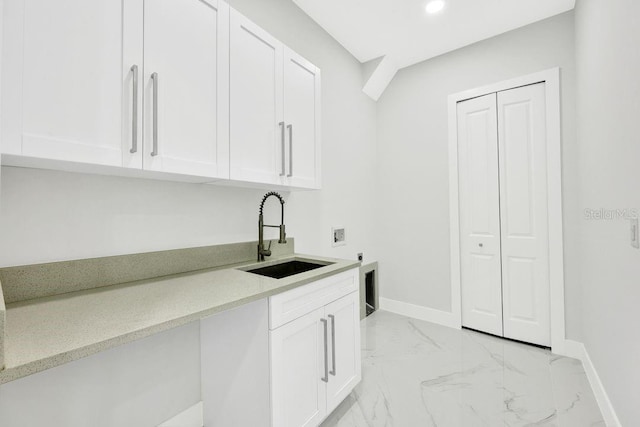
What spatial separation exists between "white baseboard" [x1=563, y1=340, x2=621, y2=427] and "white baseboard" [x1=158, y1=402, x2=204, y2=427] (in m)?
2.11

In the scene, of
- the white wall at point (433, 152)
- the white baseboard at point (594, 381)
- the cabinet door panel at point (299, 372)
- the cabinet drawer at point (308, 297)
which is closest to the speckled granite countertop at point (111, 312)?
the cabinet drawer at point (308, 297)

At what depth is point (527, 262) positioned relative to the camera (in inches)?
97.6

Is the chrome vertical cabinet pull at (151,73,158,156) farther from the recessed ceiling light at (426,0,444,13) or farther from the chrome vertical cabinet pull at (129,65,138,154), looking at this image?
the recessed ceiling light at (426,0,444,13)

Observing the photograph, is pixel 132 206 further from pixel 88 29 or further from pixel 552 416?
pixel 552 416

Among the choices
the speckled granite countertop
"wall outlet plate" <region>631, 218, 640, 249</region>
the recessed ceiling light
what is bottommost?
the speckled granite countertop

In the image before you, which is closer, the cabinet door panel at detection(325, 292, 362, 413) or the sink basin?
the cabinet door panel at detection(325, 292, 362, 413)

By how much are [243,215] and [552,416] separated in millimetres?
2167

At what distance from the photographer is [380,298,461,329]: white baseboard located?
2.86 meters

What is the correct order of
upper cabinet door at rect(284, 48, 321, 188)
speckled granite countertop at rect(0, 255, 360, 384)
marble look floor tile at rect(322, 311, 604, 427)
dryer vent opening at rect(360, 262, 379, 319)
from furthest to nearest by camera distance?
1. dryer vent opening at rect(360, 262, 379, 319)
2. upper cabinet door at rect(284, 48, 321, 188)
3. marble look floor tile at rect(322, 311, 604, 427)
4. speckled granite countertop at rect(0, 255, 360, 384)

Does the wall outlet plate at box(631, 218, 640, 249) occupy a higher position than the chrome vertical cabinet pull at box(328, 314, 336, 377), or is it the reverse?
the wall outlet plate at box(631, 218, 640, 249)

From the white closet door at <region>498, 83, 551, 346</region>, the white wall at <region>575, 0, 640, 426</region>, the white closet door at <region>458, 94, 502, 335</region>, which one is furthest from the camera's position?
the white closet door at <region>458, 94, 502, 335</region>

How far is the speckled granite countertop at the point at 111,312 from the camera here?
2.28 ft

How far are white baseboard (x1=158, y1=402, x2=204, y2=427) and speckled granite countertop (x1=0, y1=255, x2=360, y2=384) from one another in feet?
2.37

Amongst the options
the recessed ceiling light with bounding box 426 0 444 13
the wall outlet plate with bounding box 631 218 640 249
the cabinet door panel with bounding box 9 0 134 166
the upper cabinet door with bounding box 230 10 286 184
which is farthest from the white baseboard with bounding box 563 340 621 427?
the recessed ceiling light with bounding box 426 0 444 13
